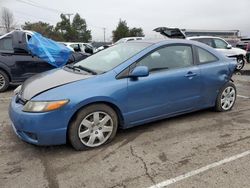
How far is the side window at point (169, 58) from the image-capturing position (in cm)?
444

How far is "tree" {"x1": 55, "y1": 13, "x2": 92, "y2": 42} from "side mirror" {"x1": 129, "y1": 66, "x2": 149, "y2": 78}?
2479 inches

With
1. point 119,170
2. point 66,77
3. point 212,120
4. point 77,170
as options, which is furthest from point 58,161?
point 212,120

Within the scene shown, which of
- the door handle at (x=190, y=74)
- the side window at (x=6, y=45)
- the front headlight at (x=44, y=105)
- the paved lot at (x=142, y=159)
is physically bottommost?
the paved lot at (x=142, y=159)

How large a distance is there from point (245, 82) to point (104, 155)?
686 cm

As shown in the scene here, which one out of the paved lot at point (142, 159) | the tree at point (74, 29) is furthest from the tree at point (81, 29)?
the paved lot at point (142, 159)

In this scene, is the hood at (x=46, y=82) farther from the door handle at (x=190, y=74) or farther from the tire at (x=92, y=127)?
the door handle at (x=190, y=74)

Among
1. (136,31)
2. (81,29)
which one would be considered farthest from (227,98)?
(81,29)

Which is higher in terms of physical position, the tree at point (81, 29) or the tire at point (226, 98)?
the tree at point (81, 29)

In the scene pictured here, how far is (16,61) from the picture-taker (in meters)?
8.12

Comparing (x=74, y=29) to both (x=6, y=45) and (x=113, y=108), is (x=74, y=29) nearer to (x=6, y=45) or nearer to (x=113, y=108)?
(x=6, y=45)

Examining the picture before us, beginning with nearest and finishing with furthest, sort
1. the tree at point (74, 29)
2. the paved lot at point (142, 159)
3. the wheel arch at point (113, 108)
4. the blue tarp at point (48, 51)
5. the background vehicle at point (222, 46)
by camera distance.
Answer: the paved lot at point (142, 159)
the wheel arch at point (113, 108)
the blue tarp at point (48, 51)
the background vehicle at point (222, 46)
the tree at point (74, 29)

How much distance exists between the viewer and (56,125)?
364cm

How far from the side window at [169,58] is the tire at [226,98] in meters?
1.01

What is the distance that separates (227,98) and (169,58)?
1675mm
